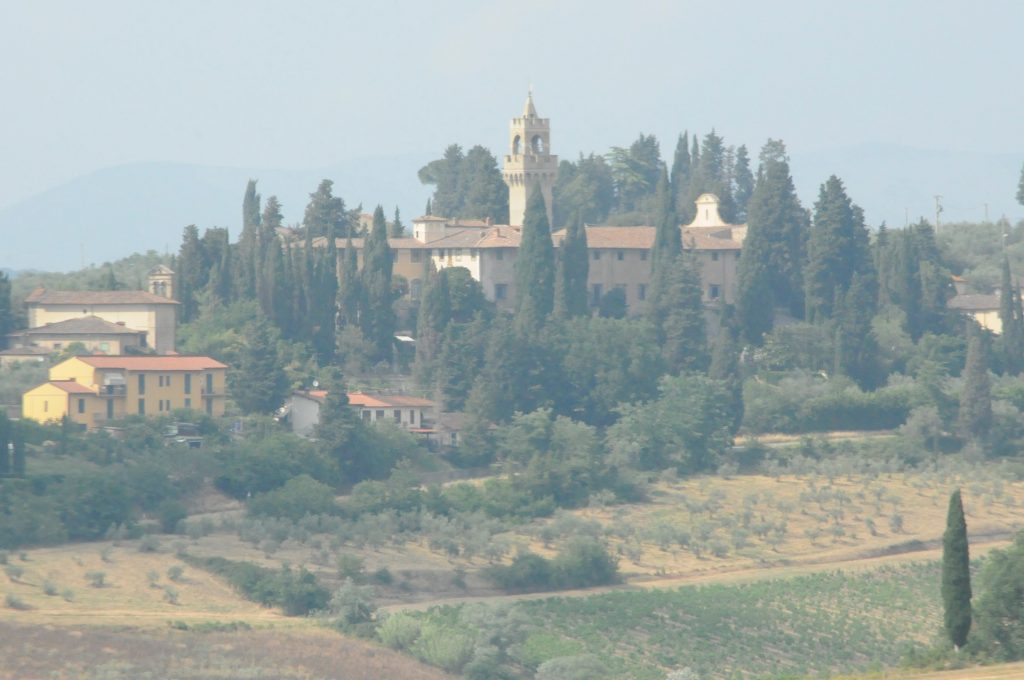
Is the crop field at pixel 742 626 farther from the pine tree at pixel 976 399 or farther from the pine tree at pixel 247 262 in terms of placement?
the pine tree at pixel 247 262

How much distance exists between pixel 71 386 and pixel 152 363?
315cm

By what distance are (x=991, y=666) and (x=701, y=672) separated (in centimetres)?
1692

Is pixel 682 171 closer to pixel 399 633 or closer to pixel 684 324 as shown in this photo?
pixel 684 324

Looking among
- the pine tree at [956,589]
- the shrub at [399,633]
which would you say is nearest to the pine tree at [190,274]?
the shrub at [399,633]

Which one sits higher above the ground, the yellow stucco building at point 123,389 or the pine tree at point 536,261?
the pine tree at point 536,261

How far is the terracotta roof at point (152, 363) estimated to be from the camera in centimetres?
7619

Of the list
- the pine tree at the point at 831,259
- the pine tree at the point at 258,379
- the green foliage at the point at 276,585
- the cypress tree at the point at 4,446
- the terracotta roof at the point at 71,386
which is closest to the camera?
the green foliage at the point at 276,585

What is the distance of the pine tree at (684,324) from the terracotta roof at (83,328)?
19.3 meters

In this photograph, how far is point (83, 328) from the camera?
83.2m

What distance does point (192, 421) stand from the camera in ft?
248

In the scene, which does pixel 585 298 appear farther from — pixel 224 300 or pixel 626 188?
pixel 626 188

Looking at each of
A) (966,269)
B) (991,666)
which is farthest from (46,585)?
(966,269)

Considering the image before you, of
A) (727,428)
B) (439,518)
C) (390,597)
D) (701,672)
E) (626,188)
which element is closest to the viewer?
(701,672)

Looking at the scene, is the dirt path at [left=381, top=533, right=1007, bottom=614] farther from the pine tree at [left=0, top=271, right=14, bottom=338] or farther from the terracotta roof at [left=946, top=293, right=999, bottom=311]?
the pine tree at [left=0, top=271, right=14, bottom=338]
